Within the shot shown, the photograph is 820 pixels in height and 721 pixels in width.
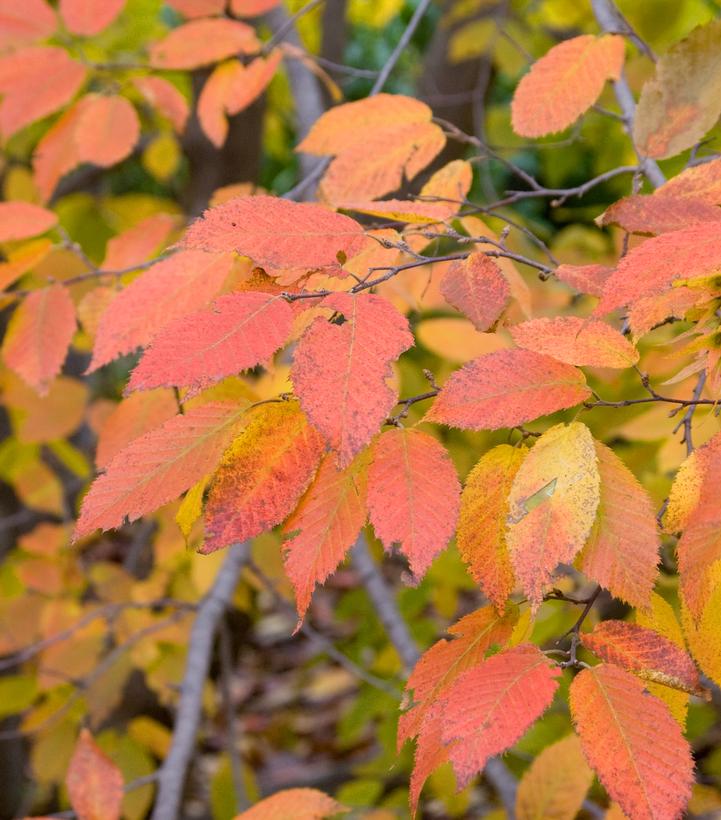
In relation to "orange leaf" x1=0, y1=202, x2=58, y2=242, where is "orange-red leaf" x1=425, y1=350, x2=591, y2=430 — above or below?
below

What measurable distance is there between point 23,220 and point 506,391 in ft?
2.06

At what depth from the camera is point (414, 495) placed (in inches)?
20.6

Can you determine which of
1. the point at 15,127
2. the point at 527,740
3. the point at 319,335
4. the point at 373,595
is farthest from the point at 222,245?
the point at 527,740

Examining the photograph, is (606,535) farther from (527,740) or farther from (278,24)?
(278,24)

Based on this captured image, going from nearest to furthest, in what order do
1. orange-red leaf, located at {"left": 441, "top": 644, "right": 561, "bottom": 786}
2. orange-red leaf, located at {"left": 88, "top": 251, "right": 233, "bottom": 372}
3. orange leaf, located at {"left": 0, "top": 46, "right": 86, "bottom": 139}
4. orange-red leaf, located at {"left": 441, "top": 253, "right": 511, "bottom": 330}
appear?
1. orange-red leaf, located at {"left": 441, "top": 644, "right": 561, "bottom": 786}
2. orange-red leaf, located at {"left": 441, "top": 253, "right": 511, "bottom": 330}
3. orange-red leaf, located at {"left": 88, "top": 251, "right": 233, "bottom": 372}
4. orange leaf, located at {"left": 0, "top": 46, "right": 86, "bottom": 139}

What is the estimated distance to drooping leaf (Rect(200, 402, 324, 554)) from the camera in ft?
A: 1.70

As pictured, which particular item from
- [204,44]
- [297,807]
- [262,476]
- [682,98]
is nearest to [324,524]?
[262,476]

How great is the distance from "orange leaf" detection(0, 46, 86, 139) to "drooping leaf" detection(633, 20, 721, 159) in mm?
679

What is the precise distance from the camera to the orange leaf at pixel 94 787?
0.86m

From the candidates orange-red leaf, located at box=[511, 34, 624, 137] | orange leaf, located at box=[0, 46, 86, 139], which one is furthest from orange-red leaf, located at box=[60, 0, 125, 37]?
orange-red leaf, located at box=[511, 34, 624, 137]

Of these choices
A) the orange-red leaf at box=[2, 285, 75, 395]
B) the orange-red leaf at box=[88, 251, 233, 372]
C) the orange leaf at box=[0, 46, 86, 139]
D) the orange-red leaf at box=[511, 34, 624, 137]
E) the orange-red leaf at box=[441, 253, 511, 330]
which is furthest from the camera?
the orange leaf at box=[0, 46, 86, 139]

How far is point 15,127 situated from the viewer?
3.58 ft

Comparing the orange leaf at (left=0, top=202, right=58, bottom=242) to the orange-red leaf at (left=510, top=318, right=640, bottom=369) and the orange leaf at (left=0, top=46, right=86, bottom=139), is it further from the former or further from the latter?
the orange-red leaf at (left=510, top=318, right=640, bottom=369)

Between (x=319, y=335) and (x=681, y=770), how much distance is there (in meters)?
0.28
